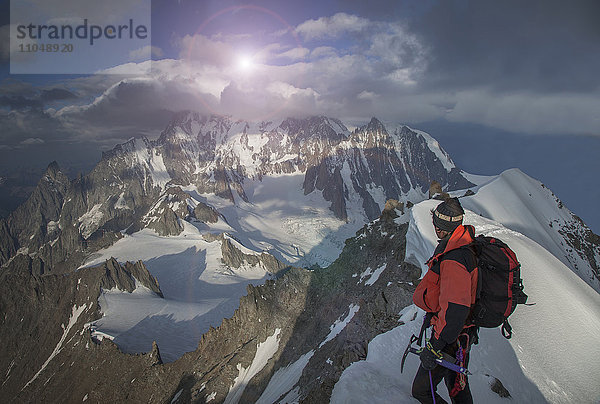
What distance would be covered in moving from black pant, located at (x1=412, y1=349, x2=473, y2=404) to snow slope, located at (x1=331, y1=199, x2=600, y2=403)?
0.84m

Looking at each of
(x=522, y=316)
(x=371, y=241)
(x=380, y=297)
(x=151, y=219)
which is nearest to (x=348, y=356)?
(x=380, y=297)

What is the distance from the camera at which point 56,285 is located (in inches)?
3258

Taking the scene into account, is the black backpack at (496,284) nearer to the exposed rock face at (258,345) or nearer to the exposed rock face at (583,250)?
the exposed rock face at (258,345)

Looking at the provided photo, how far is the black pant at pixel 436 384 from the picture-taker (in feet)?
18.0

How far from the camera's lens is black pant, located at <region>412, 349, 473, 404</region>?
18.0 ft

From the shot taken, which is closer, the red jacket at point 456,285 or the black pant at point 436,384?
the red jacket at point 456,285

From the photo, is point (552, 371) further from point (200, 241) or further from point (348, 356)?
point (200, 241)

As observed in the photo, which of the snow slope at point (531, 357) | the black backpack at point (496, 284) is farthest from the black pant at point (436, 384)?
the black backpack at point (496, 284)

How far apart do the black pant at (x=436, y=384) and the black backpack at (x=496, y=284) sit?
0.98 m

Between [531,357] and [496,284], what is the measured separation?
20.1 ft

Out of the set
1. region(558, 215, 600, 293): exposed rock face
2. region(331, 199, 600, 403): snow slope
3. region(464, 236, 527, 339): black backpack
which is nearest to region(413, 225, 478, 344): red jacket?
region(464, 236, 527, 339): black backpack

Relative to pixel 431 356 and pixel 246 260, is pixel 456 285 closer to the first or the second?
pixel 431 356

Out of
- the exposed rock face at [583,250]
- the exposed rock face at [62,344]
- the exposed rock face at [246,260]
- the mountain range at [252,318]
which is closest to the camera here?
the mountain range at [252,318]

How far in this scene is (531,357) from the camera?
8625 millimetres
